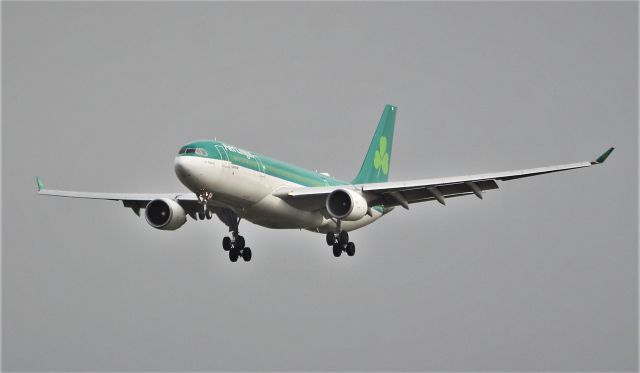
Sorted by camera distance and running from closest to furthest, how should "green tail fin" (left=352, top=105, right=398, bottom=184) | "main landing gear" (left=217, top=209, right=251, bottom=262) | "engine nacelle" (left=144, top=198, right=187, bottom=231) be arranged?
1. "engine nacelle" (left=144, top=198, right=187, bottom=231)
2. "main landing gear" (left=217, top=209, right=251, bottom=262)
3. "green tail fin" (left=352, top=105, right=398, bottom=184)

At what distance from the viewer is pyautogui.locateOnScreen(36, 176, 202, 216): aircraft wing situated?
176 feet

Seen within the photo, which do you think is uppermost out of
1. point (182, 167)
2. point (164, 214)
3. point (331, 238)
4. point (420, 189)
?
point (420, 189)

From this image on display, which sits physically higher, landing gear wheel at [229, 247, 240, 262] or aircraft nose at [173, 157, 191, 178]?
aircraft nose at [173, 157, 191, 178]

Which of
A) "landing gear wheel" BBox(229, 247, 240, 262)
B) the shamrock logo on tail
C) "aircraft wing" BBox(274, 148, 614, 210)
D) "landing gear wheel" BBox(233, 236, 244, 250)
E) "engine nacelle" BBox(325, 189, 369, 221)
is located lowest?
"landing gear wheel" BBox(229, 247, 240, 262)

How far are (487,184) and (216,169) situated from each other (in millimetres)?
11513

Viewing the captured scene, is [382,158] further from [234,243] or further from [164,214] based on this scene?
[164,214]

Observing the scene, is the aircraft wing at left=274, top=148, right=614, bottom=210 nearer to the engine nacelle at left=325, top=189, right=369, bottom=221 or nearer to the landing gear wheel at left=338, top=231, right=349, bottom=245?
the engine nacelle at left=325, top=189, right=369, bottom=221

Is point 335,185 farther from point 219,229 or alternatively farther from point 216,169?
point 216,169

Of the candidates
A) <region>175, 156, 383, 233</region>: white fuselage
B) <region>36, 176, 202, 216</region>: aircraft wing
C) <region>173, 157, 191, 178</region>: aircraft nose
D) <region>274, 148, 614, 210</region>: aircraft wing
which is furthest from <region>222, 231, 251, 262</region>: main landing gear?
<region>173, 157, 191, 178</region>: aircraft nose

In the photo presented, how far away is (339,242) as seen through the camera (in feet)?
179

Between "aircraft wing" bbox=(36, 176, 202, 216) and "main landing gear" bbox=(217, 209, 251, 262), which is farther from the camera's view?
"main landing gear" bbox=(217, 209, 251, 262)

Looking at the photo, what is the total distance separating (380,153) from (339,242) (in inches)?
403

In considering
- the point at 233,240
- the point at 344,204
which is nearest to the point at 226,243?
the point at 233,240

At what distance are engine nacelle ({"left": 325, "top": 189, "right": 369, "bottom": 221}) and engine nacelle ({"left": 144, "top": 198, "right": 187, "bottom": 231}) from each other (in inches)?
258
